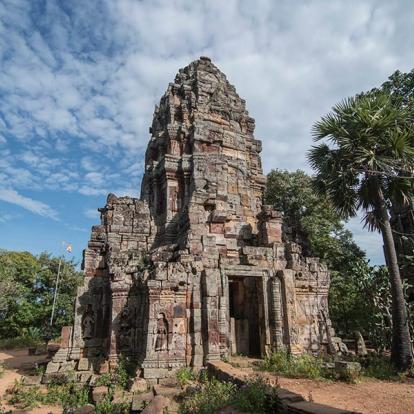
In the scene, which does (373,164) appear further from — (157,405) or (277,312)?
(157,405)

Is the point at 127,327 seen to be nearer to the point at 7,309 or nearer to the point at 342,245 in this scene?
the point at 342,245

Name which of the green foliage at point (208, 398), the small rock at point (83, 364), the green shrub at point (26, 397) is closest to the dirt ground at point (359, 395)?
the green shrub at point (26, 397)

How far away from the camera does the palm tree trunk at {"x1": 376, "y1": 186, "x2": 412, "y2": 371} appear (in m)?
9.58

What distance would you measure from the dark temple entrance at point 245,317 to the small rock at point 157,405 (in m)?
4.11

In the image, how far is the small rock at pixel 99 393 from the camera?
8.44 meters

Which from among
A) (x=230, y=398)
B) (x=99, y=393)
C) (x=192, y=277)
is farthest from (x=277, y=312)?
(x=99, y=393)

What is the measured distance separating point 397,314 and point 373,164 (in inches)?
177

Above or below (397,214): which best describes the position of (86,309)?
below

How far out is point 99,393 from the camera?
337 inches

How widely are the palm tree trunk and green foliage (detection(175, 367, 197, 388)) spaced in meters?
5.57

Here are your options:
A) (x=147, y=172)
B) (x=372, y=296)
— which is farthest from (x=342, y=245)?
(x=147, y=172)

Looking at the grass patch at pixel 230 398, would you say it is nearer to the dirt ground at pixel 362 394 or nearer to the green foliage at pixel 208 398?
the green foliage at pixel 208 398

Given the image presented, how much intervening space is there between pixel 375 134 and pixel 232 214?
531 cm

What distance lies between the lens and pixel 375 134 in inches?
431
